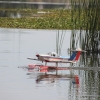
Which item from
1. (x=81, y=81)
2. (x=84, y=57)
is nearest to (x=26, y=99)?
(x=81, y=81)

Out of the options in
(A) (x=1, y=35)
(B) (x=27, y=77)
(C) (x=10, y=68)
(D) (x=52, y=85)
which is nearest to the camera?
(D) (x=52, y=85)

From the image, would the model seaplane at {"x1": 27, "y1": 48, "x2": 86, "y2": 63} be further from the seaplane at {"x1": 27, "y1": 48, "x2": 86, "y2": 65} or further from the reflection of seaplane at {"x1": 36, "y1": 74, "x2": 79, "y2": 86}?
the reflection of seaplane at {"x1": 36, "y1": 74, "x2": 79, "y2": 86}

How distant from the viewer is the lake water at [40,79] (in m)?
17.3

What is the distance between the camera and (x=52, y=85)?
1911 centimetres

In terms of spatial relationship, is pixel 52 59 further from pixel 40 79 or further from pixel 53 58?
pixel 40 79

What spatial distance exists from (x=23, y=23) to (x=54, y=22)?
7.96 feet

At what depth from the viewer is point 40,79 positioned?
2034cm

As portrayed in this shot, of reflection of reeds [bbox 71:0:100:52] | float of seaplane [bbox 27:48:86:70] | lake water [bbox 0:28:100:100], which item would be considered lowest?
lake water [bbox 0:28:100:100]

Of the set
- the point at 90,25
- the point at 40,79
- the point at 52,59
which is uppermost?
the point at 90,25

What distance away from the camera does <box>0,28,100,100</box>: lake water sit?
17.3 m

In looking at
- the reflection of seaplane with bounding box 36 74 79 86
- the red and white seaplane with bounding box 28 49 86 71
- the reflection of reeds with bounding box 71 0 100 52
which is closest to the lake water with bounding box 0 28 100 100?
the reflection of seaplane with bounding box 36 74 79 86

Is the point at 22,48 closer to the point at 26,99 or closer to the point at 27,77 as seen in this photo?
the point at 27,77

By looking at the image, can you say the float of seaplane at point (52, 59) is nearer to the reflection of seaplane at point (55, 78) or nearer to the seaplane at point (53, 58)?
the seaplane at point (53, 58)

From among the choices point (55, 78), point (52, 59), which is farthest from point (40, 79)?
point (52, 59)
